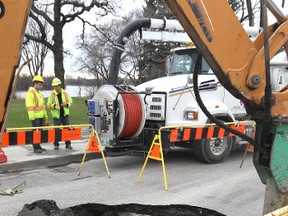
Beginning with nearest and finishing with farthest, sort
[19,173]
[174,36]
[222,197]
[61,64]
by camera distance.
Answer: [222,197] < [19,173] < [174,36] < [61,64]

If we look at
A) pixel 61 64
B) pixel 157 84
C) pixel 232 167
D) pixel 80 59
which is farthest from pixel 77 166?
pixel 80 59

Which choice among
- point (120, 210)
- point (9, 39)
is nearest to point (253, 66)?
point (9, 39)

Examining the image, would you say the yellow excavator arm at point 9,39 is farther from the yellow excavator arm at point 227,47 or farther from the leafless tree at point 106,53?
the leafless tree at point 106,53

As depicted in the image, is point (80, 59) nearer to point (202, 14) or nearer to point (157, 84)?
point (157, 84)

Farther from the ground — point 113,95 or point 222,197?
point 113,95

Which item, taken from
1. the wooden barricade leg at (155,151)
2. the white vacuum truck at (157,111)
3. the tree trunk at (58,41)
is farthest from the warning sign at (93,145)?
the tree trunk at (58,41)

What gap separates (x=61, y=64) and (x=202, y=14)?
64.8ft

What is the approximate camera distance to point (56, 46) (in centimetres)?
2219

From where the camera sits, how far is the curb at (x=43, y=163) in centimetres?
801

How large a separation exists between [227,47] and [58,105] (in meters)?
7.29

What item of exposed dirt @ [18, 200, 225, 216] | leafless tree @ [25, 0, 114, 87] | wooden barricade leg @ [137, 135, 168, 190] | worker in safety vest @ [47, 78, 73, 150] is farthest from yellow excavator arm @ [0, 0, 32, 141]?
leafless tree @ [25, 0, 114, 87]

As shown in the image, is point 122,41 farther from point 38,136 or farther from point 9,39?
point 9,39

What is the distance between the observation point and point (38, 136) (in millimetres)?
7234

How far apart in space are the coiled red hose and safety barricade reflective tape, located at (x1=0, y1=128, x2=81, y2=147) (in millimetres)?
1033
